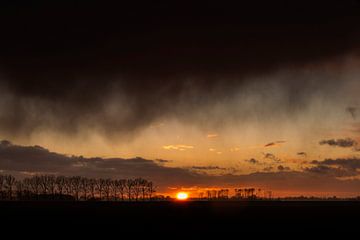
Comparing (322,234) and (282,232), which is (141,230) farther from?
(322,234)

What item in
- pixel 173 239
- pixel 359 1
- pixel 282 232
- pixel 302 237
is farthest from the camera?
pixel 282 232

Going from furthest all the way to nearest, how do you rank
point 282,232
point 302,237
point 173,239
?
point 282,232
point 302,237
point 173,239

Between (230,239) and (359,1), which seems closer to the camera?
(359,1)

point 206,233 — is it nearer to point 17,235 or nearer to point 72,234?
point 72,234

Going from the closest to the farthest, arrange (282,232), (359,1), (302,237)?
(359,1)
(302,237)
(282,232)

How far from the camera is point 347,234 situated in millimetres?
43531

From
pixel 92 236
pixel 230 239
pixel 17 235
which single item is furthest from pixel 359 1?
pixel 17 235

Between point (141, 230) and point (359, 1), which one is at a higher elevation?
point (359, 1)

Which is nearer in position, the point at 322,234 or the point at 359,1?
the point at 359,1

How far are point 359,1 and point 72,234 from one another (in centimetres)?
3002

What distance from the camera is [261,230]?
1929 inches

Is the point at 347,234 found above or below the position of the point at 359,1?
below

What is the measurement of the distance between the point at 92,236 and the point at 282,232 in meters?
17.9

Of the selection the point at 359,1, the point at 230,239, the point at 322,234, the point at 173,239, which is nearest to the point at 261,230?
the point at 322,234
